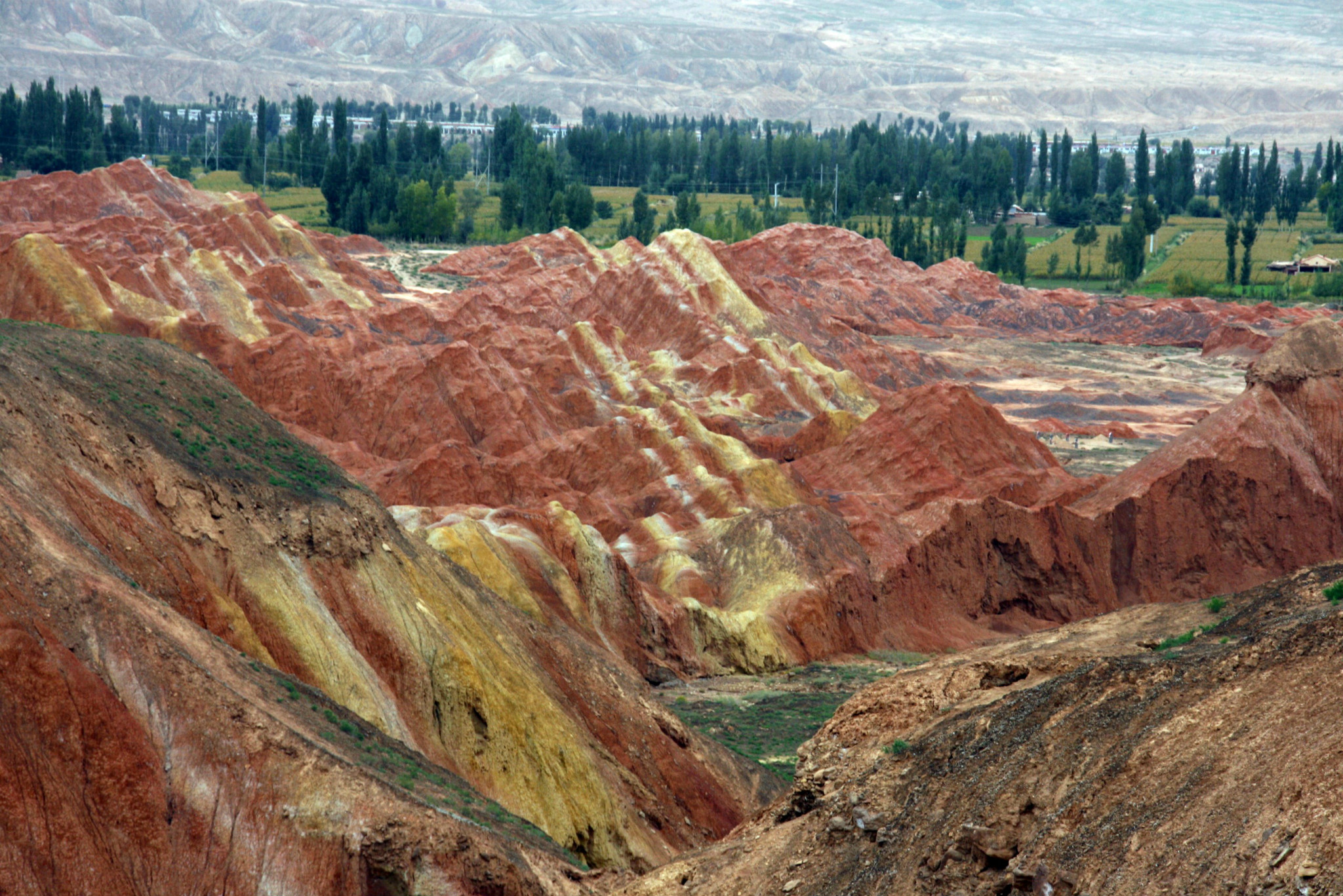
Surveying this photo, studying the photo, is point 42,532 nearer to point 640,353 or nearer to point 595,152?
point 640,353

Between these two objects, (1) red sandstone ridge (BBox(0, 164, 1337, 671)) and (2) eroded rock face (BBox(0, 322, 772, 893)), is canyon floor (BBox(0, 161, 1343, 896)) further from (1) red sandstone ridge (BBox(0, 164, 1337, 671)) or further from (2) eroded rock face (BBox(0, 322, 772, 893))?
(1) red sandstone ridge (BBox(0, 164, 1337, 671))

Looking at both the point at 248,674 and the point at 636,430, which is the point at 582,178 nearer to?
the point at 636,430

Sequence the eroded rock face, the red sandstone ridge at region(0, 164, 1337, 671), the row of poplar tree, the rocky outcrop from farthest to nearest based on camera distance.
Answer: the row of poplar tree < the red sandstone ridge at region(0, 164, 1337, 671) < the eroded rock face < the rocky outcrop

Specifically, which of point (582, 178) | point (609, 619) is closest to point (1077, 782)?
point (609, 619)

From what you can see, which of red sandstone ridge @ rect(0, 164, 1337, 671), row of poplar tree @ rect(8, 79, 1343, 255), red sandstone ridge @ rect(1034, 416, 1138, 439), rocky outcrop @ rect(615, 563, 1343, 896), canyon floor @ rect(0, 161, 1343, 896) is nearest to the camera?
rocky outcrop @ rect(615, 563, 1343, 896)

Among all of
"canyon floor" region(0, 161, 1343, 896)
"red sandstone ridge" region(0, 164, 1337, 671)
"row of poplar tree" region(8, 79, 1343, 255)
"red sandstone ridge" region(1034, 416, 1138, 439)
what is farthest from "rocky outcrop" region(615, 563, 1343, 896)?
"row of poplar tree" region(8, 79, 1343, 255)
